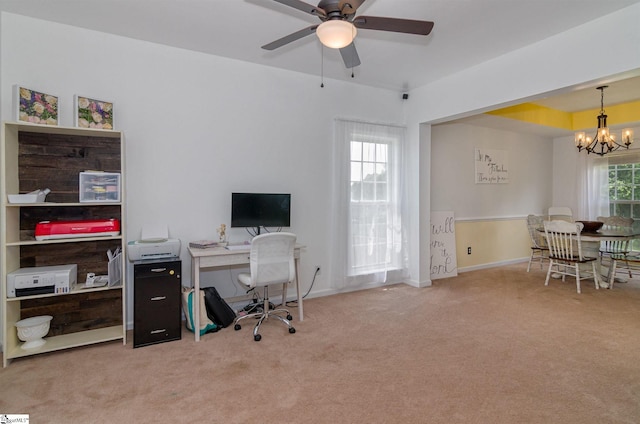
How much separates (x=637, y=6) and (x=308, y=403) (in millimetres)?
3799

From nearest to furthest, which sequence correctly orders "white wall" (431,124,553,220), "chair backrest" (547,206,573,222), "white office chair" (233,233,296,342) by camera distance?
1. "white office chair" (233,233,296,342)
2. "white wall" (431,124,553,220)
3. "chair backrest" (547,206,573,222)

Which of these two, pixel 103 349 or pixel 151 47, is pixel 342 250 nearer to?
pixel 103 349

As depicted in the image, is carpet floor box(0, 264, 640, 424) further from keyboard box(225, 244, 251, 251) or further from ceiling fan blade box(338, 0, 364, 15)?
ceiling fan blade box(338, 0, 364, 15)

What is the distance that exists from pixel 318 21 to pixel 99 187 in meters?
2.34

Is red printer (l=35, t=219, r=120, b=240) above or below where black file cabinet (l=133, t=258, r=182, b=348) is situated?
above

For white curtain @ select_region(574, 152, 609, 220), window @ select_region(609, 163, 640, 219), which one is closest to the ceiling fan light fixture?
white curtain @ select_region(574, 152, 609, 220)

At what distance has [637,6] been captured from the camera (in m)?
2.55

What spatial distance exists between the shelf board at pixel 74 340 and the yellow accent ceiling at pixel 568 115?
5429 mm

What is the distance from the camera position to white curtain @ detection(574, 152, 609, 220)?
6.01m

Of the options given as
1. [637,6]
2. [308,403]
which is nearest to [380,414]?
[308,403]

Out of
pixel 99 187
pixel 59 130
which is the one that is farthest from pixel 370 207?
pixel 59 130

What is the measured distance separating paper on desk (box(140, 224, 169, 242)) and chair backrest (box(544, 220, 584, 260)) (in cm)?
497

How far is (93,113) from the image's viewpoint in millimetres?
2775

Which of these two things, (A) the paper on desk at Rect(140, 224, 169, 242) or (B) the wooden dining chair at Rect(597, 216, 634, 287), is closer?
(A) the paper on desk at Rect(140, 224, 169, 242)
